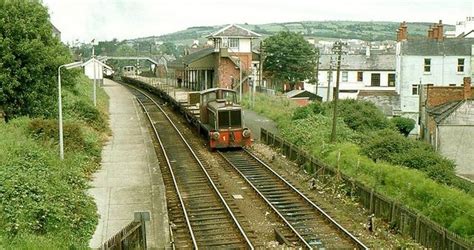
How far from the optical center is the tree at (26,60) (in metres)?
23.3

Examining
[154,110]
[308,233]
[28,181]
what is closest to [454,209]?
[308,233]

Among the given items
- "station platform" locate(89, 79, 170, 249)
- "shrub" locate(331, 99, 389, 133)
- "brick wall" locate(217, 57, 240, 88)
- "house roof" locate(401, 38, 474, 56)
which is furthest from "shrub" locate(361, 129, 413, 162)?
"house roof" locate(401, 38, 474, 56)

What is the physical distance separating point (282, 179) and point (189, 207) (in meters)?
4.30

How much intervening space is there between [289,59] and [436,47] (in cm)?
1888

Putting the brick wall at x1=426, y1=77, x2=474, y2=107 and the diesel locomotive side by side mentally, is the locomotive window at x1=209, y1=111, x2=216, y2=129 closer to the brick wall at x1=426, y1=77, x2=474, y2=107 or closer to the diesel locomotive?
the diesel locomotive

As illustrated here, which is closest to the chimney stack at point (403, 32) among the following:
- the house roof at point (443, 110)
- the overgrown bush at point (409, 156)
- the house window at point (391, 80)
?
the house window at point (391, 80)

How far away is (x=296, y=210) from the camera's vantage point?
1719 cm

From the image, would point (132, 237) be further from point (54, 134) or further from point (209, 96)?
point (209, 96)

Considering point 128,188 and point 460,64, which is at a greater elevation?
point 460,64

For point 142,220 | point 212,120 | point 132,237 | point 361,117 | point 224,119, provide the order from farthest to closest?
point 361,117
point 212,120
point 224,119
point 142,220
point 132,237

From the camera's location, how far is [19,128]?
20.8 m

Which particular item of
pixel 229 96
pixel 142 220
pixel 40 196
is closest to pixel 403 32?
pixel 229 96

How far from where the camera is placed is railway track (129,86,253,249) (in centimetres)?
1449

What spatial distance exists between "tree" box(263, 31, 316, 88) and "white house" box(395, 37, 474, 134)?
16.1 meters
